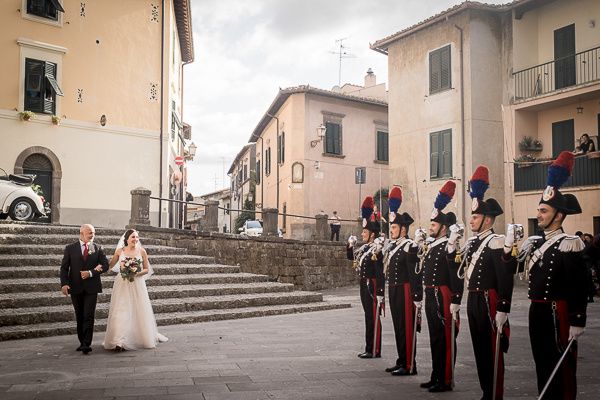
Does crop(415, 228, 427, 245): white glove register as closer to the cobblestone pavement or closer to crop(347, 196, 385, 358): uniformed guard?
crop(347, 196, 385, 358): uniformed guard

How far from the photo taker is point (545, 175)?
21219 mm

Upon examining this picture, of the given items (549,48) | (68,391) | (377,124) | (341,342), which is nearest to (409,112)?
(549,48)

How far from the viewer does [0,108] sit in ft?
66.5

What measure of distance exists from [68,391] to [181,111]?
2652 cm

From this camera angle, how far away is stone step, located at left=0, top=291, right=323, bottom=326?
10922 millimetres

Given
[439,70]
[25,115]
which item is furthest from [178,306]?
[439,70]

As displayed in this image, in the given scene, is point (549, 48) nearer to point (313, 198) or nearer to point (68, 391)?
point (313, 198)

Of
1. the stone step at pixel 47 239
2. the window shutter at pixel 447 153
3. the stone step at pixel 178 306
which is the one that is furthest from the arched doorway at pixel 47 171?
the window shutter at pixel 447 153

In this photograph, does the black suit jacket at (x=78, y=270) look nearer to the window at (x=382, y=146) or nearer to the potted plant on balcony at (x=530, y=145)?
the potted plant on balcony at (x=530, y=145)

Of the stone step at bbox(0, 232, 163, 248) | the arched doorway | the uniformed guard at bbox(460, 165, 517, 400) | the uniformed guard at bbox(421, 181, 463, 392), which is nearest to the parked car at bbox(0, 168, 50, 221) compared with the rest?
the stone step at bbox(0, 232, 163, 248)

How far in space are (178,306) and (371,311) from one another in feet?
19.4

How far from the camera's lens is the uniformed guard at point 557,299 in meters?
4.99

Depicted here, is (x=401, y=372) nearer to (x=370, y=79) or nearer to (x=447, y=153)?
(x=447, y=153)

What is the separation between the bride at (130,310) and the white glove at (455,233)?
5.14m
